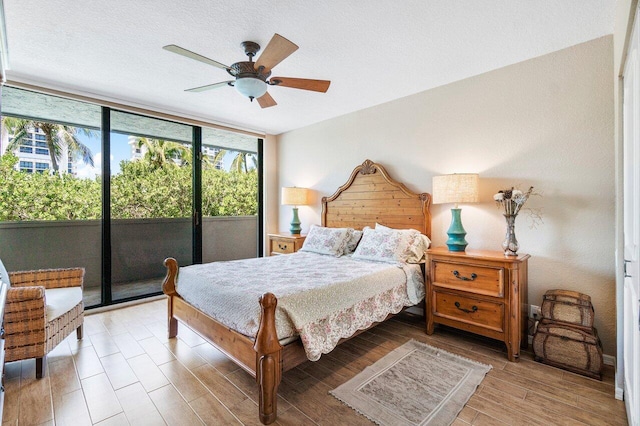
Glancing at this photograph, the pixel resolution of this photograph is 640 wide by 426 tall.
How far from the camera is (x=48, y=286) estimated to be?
9.05ft

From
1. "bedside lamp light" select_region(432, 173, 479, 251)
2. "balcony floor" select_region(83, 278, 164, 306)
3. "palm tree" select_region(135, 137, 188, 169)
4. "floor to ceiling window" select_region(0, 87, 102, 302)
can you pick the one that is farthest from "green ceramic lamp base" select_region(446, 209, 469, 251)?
"floor to ceiling window" select_region(0, 87, 102, 302)

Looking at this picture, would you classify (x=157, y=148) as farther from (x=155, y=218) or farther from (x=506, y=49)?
(x=506, y=49)

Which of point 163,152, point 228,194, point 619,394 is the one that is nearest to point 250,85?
point 163,152

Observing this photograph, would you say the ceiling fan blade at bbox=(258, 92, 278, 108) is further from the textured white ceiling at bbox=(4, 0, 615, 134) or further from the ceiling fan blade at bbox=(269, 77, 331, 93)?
the ceiling fan blade at bbox=(269, 77, 331, 93)

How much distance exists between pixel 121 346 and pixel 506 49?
4.28 metres

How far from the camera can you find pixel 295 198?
461 centimetres

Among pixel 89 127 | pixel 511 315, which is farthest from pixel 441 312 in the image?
pixel 89 127

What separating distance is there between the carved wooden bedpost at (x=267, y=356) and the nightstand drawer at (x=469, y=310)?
175 cm

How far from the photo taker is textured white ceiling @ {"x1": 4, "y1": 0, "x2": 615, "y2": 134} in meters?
2.04

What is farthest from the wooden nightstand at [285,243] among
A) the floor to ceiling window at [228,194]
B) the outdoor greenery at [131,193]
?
the outdoor greenery at [131,193]

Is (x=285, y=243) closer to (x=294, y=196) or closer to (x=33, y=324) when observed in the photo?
(x=294, y=196)

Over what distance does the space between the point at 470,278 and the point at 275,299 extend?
1.82 m

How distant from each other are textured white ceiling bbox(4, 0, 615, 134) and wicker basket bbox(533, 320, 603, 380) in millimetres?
2297

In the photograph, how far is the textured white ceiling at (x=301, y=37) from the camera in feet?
6.71
